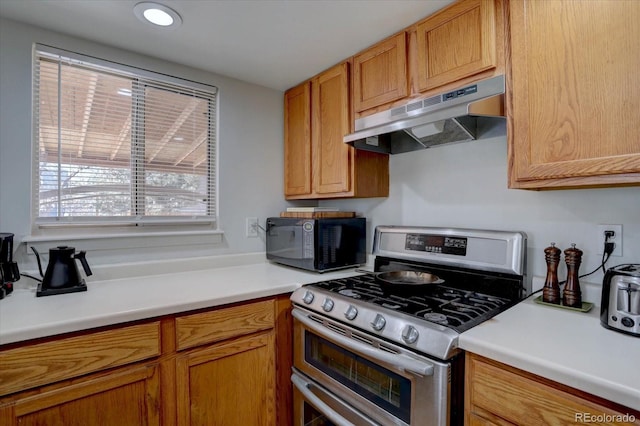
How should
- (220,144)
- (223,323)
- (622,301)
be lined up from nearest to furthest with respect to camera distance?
1. (622,301)
2. (223,323)
3. (220,144)

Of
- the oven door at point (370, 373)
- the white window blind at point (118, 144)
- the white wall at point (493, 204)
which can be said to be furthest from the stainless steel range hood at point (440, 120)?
the white window blind at point (118, 144)

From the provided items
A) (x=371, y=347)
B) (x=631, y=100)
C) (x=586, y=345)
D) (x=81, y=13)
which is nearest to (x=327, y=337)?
(x=371, y=347)

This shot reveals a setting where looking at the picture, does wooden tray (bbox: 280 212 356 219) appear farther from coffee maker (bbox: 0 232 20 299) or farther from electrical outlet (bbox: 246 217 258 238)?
coffee maker (bbox: 0 232 20 299)

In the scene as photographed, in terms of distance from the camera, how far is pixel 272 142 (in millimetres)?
2295

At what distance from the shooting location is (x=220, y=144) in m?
2.05

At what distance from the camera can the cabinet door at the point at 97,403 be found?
39.0 inches

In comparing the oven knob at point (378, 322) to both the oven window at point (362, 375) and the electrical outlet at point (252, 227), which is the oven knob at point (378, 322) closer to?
the oven window at point (362, 375)

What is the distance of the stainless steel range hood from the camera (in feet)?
3.85

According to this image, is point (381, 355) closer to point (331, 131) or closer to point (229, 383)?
point (229, 383)

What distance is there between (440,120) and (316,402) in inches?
50.3

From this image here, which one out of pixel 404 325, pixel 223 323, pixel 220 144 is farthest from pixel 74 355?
pixel 220 144

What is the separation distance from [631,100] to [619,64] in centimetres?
12

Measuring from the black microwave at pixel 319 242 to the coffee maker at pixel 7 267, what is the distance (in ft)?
4.10


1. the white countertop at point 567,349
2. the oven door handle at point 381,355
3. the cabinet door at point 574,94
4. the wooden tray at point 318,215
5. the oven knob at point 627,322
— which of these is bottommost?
the oven door handle at point 381,355
